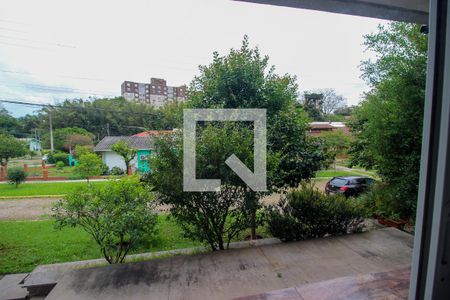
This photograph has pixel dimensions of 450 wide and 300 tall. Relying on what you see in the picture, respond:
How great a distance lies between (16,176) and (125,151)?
40.4 inches

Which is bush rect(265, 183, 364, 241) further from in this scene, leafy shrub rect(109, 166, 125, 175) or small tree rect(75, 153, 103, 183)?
small tree rect(75, 153, 103, 183)

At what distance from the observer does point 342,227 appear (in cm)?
252

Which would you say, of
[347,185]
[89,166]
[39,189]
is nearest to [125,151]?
[89,166]

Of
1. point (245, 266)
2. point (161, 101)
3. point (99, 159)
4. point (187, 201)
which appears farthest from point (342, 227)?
point (99, 159)

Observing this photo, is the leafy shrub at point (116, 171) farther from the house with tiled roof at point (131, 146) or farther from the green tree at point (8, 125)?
the green tree at point (8, 125)

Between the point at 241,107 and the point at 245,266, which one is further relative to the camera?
the point at 241,107

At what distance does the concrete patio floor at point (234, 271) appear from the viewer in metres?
1.55

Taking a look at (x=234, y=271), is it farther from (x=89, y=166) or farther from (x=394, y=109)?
(x=394, y=109)

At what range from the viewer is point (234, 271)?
1.76m

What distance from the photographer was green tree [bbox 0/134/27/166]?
→ 1.76 metres

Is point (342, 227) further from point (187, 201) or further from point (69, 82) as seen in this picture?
point (69, 82)

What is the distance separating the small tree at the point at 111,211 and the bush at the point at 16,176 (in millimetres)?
530

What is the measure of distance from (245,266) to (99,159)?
1810mm

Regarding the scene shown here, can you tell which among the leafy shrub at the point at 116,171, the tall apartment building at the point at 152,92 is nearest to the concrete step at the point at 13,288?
the leafy shrub at the point at 116,171
